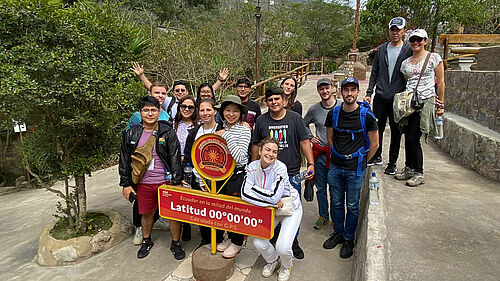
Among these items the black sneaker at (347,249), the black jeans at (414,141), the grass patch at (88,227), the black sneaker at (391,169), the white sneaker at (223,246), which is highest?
the black jeans at (414,141)

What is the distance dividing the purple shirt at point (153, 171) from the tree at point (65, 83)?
16.8 inches

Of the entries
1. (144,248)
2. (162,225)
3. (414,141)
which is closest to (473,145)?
(414,141)

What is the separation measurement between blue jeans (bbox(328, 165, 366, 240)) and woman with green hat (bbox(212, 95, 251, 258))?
0.87 m

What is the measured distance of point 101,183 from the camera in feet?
20.2

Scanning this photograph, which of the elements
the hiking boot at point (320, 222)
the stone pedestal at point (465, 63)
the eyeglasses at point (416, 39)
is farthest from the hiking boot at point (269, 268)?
the stone pedestal at point (465, 63)

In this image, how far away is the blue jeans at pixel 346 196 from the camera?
3111 mm

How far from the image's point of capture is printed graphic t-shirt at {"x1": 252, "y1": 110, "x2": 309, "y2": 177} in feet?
9.63

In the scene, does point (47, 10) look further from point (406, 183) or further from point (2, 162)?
point (2, 162)

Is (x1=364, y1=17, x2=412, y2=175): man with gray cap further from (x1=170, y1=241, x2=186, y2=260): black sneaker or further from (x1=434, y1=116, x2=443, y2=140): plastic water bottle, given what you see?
(x1=170, y1=241, x2=186, y2=260): black sneaker

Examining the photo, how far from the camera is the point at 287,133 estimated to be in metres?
2.94

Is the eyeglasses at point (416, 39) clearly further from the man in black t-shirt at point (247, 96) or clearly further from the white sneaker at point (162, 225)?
the white sneaker at point (162, 225)

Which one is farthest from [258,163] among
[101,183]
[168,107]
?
[101,183]

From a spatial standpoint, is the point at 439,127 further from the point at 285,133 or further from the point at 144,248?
the point at 144,248

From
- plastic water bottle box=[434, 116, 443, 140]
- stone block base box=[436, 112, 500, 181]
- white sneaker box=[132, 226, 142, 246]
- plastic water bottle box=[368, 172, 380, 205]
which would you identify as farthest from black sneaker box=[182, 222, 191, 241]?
stone block base box=[436, 112, 500, 181]
